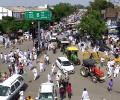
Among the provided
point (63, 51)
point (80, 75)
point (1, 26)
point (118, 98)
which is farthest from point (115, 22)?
point (118, 98)

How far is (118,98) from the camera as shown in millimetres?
30672

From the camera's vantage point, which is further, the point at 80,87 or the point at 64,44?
the point at 64,44

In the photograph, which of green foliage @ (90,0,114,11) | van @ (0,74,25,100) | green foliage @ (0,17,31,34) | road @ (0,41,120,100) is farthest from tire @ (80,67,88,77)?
green foliage @ (90,0,114,11)

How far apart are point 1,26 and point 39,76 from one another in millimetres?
49377

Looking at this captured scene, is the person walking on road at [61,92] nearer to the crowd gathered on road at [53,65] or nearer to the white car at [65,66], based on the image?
the crowd gathered on road at [53,65]

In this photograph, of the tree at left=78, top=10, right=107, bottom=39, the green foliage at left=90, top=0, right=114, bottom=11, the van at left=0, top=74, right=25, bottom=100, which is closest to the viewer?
the van at left=0, top=74, right=25, bottom=100

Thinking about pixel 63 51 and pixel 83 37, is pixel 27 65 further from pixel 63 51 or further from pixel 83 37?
→ pixel 83 37

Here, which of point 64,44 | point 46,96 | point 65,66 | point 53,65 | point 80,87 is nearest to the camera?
point 46,96

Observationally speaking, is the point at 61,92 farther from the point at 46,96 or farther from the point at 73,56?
the point at 73,56

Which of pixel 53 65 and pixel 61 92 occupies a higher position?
pixel 61 92

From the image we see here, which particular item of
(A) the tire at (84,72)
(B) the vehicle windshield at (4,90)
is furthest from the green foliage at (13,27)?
(B) the vehicle windshield at (4,90)

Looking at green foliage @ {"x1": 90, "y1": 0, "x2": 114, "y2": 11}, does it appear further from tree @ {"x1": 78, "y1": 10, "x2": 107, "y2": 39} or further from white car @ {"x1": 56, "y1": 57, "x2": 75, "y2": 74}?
white car @ {"x1": 56, "y1": 57, "x2": 75, "y2": 74}

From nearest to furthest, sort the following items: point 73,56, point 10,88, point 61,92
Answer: point 10,88 < point 61,92 < point 73,56

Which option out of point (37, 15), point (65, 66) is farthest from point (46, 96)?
point (37, 15)
